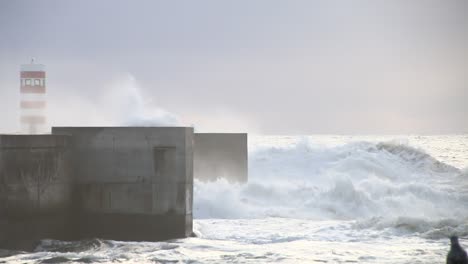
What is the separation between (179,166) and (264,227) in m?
3.35

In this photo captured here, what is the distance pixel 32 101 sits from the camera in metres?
22.4

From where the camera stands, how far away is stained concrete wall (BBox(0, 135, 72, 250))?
1183 cm

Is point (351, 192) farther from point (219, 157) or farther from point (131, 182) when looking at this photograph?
point (131, 182)

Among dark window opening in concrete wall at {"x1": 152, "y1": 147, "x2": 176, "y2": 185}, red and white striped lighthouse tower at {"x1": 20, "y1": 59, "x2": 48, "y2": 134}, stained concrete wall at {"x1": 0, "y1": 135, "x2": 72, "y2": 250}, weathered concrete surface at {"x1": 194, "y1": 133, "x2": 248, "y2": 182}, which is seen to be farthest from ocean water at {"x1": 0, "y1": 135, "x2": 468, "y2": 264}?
red and white striped lighthouse tower at {"x1": 20, "y1": 59, "x2": 48, "y2": 134}

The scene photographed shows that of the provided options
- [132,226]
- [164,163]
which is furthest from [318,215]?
[132,226]

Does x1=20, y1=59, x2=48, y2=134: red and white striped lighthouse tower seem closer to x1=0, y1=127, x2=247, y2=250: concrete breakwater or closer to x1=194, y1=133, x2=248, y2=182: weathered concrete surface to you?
x1=194, y1=133, x2=248, y2=182: weathered concrete surface

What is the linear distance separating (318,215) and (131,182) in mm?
7288

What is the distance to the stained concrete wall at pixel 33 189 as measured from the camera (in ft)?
38.8

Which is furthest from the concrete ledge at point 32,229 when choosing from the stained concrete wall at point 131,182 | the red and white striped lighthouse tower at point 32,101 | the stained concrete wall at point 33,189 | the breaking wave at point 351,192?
the red and white striped lighthouse tower at point 32,101

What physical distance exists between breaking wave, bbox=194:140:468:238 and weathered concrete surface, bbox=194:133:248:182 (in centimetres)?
39

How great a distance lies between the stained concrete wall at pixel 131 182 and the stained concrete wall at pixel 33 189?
0.29 metres

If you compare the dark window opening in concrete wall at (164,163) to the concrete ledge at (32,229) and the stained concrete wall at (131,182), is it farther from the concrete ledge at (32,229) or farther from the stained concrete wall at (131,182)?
the concrete ledge at (32,229)

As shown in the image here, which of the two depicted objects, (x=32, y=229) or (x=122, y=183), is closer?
(x=32, y=229)

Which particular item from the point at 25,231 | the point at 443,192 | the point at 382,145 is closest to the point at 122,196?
the point at 25,231
